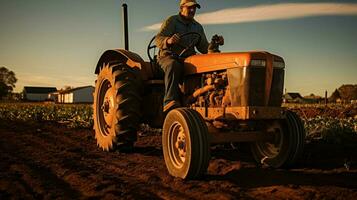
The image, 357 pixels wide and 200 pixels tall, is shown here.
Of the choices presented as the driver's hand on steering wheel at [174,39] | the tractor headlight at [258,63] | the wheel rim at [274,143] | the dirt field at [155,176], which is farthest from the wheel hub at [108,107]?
the tractor headlight at [258,63]

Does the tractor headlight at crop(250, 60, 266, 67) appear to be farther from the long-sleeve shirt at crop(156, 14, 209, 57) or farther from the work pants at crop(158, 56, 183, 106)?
the long-sleeve shirt at crop(156, 14, 209, 57)

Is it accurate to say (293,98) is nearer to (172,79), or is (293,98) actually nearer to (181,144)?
(172,79)

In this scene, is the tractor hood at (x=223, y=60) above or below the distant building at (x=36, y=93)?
below

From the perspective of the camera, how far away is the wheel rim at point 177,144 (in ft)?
13.8

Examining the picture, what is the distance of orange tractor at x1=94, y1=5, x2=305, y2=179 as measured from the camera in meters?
4.01

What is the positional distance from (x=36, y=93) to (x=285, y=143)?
91.3 m

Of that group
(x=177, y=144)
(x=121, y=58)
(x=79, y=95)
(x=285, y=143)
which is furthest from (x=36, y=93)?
(x=285, y=143)

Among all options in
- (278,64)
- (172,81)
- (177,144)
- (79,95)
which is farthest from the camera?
(79,95)

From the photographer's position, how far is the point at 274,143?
4.77 m

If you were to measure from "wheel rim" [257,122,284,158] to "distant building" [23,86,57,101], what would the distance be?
290 ft

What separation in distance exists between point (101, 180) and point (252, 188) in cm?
166

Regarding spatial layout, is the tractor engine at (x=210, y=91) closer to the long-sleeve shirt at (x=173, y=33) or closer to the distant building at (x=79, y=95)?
the long-sleeve shirt at (x=173, y=33)

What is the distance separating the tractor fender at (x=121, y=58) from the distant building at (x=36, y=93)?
85435mm

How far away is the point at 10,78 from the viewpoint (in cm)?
7519
